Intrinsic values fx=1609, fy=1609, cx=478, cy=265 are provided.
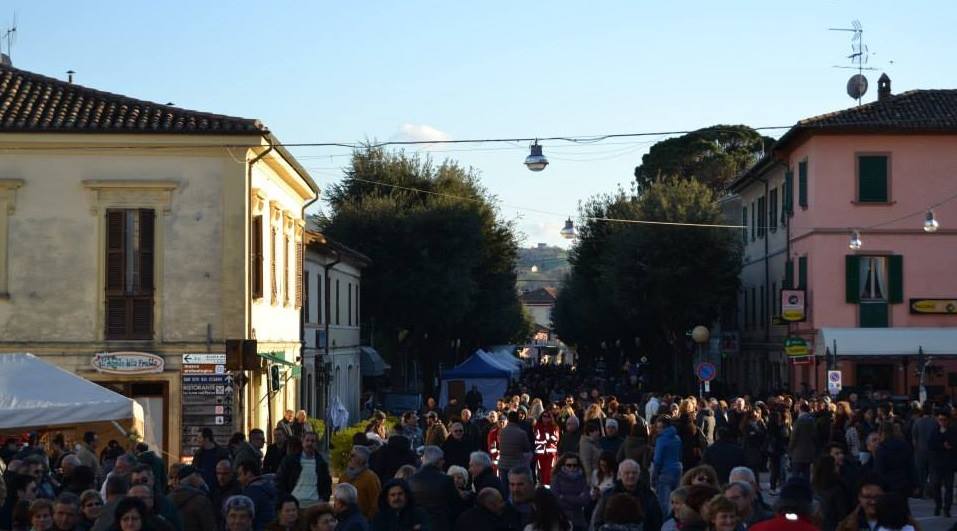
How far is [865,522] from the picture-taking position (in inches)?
431

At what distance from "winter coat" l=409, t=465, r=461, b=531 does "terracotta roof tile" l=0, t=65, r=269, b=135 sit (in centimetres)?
1778

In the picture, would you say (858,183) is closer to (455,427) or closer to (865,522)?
(455,427)

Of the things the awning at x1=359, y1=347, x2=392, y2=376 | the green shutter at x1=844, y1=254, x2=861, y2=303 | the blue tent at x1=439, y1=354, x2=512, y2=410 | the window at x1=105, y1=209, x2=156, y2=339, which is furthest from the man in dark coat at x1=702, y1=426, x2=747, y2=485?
the awning at x1=359, y1=347, x2=392, y2=376

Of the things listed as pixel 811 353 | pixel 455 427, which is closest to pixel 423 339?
pixel 811 353

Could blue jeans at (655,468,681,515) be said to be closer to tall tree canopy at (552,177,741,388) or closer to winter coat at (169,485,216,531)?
winter coat at (169,485,216,531)

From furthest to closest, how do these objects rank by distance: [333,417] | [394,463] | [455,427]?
[333,417]
[455,427]
[394,463]

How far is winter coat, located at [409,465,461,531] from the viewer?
14.0m

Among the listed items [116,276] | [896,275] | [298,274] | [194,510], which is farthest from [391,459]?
[896,275]

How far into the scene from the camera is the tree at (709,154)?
334 feet

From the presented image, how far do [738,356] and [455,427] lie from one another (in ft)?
138

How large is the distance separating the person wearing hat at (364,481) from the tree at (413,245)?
43.9 m

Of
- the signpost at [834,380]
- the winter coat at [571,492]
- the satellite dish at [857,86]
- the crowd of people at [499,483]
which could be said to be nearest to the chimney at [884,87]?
the satellite dish at [857,86]

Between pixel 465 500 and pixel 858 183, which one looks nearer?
pixel 465 500

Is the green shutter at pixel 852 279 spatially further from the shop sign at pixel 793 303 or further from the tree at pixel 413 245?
the tree at pixel 413 245
